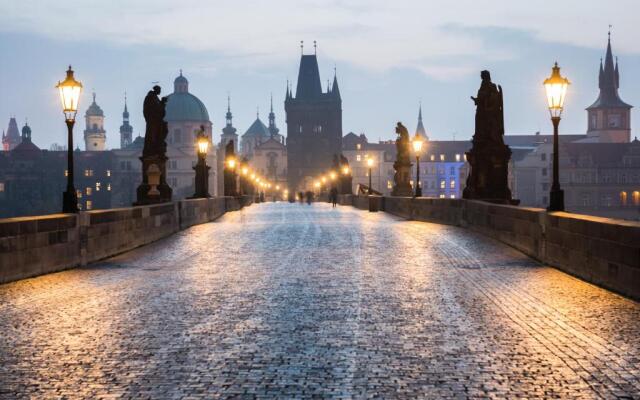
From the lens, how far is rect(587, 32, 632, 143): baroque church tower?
530ft

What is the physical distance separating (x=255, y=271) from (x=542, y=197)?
126 meters

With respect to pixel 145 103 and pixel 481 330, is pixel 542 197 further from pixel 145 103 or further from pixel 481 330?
pixel 481 330

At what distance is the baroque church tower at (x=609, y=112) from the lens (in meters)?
162

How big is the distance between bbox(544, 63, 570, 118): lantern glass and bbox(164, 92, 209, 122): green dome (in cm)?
17014

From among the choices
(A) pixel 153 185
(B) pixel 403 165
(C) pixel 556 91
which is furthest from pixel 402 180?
(C) pixel 556 91

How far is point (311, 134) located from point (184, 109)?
39.3 metres

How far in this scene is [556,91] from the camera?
59.0 ft

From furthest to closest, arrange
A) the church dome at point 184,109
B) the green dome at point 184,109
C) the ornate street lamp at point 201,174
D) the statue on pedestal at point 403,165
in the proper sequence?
the green dome at point 184,109 < the church dome at point 184,109 < the statue on pedestal at point 403,165 < the ornate street lamp at point 201,174

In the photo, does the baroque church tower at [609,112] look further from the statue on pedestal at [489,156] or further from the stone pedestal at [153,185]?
the stone pedestal at [153,185]

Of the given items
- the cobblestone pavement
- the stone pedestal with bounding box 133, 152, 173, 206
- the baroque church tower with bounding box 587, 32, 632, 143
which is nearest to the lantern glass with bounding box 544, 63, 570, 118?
the cobblestone pavement

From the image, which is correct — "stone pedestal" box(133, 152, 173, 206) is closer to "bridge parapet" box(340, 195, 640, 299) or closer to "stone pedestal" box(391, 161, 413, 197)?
"bridge parapet" box(340, 195, 640, 299)

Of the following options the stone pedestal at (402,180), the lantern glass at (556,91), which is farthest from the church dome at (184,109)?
the lantern glass at (556,91)

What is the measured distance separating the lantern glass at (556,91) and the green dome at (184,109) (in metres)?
170

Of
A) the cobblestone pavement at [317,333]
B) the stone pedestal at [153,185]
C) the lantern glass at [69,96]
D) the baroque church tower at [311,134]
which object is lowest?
the cobblestone pavement at [317,333]
